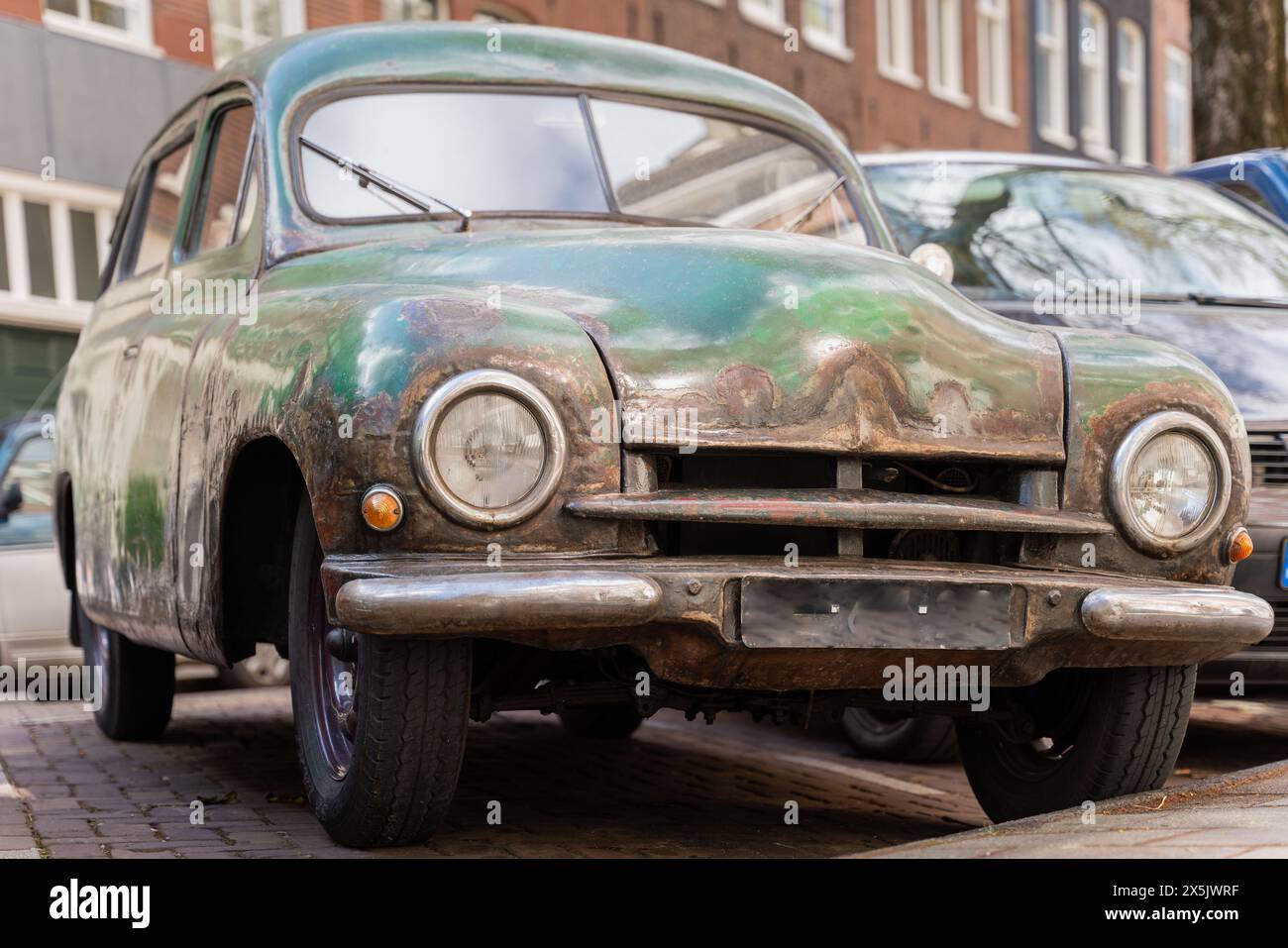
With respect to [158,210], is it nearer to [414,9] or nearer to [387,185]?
[387,185]

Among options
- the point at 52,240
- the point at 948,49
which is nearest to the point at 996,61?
the point at 948,49

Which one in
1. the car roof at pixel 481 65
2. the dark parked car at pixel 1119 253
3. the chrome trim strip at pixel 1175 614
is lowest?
the chrome trim strip at pixel 1175 614

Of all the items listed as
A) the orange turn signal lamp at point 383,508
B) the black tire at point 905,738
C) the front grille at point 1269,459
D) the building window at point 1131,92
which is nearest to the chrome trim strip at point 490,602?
the orange turn signal lamp at point 383,508

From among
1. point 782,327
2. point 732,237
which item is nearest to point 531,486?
point 782,327

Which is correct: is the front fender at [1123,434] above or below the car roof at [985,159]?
below

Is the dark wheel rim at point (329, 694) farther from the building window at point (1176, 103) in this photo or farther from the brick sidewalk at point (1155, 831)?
the building window at point (1176, 103)

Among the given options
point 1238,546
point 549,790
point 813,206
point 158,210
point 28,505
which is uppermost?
point 158,210

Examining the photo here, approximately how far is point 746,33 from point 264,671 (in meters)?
16.9

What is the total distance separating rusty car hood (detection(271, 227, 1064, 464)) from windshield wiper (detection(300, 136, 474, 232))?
2.34 feet

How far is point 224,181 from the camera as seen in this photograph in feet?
19.5

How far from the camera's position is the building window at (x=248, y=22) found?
18.8 metres

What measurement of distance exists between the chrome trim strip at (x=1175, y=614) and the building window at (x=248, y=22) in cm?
1572

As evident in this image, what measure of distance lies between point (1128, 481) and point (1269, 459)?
Answer: 187cm

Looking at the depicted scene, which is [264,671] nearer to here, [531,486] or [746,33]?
[531,486]
